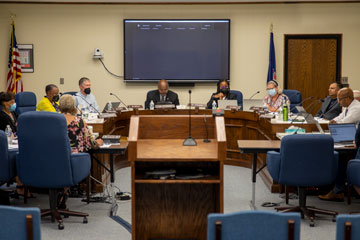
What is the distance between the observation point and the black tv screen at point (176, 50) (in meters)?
9.20

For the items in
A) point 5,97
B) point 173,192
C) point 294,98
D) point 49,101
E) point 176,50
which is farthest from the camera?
point 176,50

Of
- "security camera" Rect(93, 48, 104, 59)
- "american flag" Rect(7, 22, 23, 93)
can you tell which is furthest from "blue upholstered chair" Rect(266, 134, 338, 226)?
"american flag" Rect(7, 22, 23, 93)

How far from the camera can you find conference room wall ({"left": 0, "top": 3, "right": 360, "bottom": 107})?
9.27 metres

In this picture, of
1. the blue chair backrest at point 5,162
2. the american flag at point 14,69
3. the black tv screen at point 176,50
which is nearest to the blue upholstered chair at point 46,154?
the blue chair backrest at point 5,162

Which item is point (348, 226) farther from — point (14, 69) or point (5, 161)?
point (14, 69)

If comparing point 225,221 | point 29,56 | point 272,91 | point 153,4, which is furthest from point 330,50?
point 225,221

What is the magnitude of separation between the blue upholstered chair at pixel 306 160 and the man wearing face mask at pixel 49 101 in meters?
3.47

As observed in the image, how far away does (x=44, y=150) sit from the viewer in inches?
165

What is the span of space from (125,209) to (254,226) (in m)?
3.11

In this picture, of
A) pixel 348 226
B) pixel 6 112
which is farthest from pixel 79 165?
pixel 348 226

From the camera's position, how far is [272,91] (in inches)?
292

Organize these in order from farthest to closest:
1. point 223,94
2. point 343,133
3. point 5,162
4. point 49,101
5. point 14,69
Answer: point 14,69 → point 223,94 → point 49,101 → point 343,133 → point 5,162

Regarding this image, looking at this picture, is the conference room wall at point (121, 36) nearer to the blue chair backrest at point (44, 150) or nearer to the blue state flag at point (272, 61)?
the blue state flag at point (272, 61)

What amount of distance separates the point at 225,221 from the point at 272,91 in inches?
221
